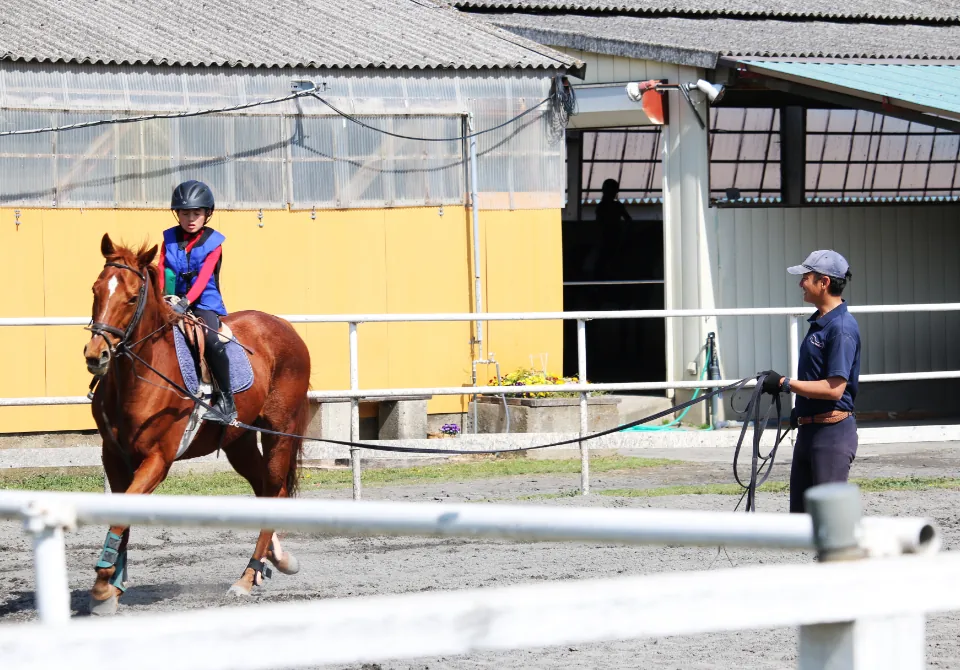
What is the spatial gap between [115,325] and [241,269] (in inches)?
277

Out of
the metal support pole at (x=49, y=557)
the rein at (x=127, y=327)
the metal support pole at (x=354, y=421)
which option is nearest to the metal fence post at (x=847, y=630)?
the metal support pole at (x=49, y=557)

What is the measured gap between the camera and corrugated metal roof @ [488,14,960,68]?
1412 centimetres

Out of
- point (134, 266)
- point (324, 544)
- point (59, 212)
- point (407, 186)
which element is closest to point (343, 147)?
point (407, 186)

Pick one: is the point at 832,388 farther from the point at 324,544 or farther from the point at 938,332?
the point at 938,332

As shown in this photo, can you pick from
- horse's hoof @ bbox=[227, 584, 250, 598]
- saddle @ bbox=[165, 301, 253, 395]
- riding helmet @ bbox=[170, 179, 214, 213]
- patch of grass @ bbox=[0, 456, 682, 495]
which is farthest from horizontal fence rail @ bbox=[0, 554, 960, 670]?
patch of grass @ bbox=[0, 456, 682, 495]

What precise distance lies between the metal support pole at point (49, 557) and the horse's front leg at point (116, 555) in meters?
4.00

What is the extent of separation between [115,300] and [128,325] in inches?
6.2

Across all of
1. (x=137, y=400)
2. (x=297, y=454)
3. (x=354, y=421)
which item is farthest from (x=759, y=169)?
(x=137, y=400)

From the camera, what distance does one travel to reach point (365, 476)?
11023 mm

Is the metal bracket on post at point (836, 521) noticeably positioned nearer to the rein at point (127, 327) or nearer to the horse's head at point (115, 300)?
the horse's head at point (115, 300)

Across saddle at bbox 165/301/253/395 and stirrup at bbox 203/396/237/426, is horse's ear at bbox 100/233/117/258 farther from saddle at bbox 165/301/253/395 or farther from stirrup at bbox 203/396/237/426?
stirrup at bbox 203/396/237/426

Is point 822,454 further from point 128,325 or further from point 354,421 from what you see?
point 354,421

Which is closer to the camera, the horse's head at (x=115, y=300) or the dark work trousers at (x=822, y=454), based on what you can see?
the dark work trousers at (x=822, y=454)

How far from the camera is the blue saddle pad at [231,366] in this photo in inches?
270
